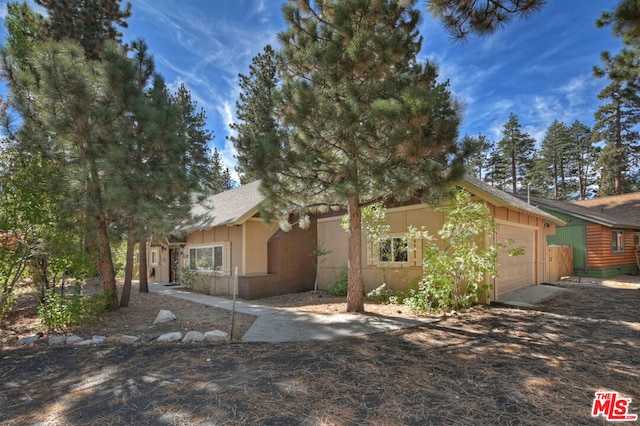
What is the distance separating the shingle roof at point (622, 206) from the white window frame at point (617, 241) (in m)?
1.41

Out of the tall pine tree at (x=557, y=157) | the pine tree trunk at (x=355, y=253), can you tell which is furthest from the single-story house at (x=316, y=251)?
the tall pine tree at (x=557, y=157)

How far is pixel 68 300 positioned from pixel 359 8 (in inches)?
314

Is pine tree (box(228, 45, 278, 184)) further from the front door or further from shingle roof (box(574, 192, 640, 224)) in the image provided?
shingle roof (box(574, 192, 640, 224))

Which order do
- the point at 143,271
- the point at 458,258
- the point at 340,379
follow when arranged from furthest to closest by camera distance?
1. the point at 143,271
2. the point at 458,258
3. the point at 340,379

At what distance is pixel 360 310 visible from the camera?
7.45 m

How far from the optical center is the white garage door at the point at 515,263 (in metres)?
9.45

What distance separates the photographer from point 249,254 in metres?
11.0

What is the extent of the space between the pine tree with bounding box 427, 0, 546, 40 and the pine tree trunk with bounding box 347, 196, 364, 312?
3670mm

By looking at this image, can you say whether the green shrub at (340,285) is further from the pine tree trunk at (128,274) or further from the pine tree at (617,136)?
the pine tree at (617,136)

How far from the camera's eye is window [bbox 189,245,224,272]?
1208 centimetres

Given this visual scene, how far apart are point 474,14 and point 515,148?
36147mm

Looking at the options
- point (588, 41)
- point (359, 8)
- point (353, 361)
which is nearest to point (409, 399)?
point (353, 361)

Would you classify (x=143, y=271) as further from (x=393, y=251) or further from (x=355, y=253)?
(x=393, y=251)

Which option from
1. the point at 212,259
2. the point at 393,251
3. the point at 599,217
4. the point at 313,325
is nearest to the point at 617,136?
the point at 599,217
